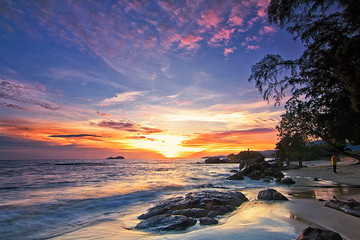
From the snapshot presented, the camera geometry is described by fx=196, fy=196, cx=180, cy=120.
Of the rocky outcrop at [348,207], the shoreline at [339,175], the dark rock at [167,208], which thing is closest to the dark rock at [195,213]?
the dark rock at [167,208]

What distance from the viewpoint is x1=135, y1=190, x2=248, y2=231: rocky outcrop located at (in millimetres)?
5781

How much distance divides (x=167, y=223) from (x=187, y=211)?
142 centimetres

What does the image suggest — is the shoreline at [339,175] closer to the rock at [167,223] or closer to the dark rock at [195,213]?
the dark rock at [195,213]

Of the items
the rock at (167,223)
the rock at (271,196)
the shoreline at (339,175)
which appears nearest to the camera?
the rock at (167,223)

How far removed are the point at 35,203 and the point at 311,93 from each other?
52.2 feet

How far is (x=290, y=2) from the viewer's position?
7.90 meters

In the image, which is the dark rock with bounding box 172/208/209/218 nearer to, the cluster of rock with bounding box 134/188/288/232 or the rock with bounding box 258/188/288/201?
the cluster of rock with bounding box 134/188/288/232

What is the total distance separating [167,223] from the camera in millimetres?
5848

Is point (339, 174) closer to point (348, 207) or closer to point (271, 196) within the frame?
point (271, 196)

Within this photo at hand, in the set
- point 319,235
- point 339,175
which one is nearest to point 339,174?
point 339,175

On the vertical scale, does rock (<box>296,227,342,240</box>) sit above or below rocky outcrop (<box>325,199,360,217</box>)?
above

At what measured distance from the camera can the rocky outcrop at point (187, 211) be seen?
578 centimetres

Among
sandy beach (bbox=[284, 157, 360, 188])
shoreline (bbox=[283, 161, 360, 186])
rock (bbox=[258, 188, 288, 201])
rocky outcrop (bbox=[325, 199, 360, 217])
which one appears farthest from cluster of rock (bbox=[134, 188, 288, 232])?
sandy beach (bbox=[284, 157, 360, 188])

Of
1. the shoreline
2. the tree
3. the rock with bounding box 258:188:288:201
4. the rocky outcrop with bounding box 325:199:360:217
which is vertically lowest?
the shoreline
